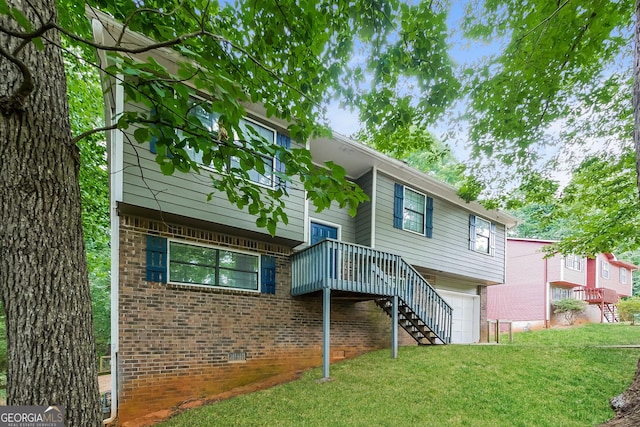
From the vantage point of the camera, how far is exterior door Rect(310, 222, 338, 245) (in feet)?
30.8

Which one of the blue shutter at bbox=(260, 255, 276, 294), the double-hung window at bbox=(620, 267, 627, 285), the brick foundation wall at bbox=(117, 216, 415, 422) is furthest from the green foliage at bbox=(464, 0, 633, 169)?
the double-hung window at bbox=(620, 267, 627, 285)

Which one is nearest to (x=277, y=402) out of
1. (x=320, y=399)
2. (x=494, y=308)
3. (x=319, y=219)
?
(x=320, y=399)

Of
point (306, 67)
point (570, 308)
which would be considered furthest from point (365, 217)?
point (570, 308)

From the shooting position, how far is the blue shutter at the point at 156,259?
21.2ft

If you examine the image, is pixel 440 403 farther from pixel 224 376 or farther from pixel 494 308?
pixel 494 308

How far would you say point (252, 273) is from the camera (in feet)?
25.8

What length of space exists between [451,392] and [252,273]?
4.69 meters

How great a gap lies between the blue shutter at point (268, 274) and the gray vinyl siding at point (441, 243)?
124 inches

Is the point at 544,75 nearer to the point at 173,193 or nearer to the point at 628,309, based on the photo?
the point at 173,193

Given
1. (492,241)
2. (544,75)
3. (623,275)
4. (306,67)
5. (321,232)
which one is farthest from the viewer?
(623,275)

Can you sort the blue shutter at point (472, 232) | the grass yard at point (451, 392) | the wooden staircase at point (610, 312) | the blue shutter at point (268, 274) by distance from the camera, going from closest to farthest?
the grass yard at point (451, 392)
the blue shutter at point (268, 274)
the blue shutter at point (472, 232)
the wooden staircase at point (610, 312)

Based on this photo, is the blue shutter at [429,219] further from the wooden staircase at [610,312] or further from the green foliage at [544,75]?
the wooden staircase at [610,312]

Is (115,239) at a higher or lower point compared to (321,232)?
lower

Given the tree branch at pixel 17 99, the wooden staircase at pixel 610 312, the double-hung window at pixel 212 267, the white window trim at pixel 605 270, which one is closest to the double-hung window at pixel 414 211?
the double-hung window at pixel 212 267
